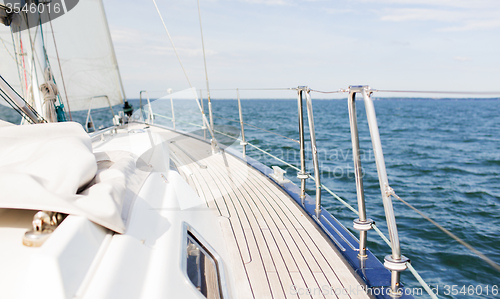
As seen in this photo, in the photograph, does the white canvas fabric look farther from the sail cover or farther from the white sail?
the white sail

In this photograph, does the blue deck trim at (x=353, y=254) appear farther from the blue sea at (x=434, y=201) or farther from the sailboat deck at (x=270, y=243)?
the blue sea at (x=434, y=201)

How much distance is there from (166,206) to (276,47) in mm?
24076

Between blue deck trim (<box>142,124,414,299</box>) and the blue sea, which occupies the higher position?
blue deck trim (<box>142,124,414,299</box>)

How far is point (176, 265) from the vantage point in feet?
2.97

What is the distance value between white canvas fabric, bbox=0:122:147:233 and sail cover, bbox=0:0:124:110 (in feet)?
8.77

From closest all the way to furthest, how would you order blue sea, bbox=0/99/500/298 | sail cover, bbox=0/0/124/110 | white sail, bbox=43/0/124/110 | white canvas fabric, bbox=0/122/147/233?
1. white canvas fabric, bbox=0/122/147/233
2. blue sea, bbox=0/99/500/298
3. sail cover, bbox=0/0/124/110
4. white sail, bbox=43/0/124/110

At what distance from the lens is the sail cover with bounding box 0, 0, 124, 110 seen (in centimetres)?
382

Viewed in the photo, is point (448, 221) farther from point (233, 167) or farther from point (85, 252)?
point (85, 252)

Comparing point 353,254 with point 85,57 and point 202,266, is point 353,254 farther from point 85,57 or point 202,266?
point 85,57

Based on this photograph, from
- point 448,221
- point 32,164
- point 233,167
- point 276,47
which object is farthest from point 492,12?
point 32,164

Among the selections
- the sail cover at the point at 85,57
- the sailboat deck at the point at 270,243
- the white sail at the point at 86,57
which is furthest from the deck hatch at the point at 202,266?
the white sail at the point at 86,57

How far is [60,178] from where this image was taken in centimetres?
85

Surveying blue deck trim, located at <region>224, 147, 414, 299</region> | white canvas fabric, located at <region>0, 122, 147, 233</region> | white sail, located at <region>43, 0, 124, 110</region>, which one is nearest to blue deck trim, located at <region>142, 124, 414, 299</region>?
blue deck trim, located at <region>224, 147, 414, 299</region>

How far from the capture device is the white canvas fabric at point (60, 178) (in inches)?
29.3
